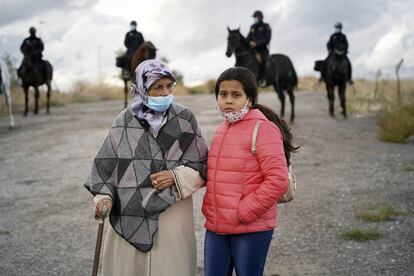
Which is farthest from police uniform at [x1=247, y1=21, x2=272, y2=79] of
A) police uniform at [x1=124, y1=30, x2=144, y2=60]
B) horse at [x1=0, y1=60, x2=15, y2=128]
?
horse at [x1=0, y1=60, x2=15, y2=128]

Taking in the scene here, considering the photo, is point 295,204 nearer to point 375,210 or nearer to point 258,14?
point 375,210

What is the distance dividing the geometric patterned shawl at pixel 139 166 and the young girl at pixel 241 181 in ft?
0.60

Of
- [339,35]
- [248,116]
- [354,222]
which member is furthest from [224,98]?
[339,35]

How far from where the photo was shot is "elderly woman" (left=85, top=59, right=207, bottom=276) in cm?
370

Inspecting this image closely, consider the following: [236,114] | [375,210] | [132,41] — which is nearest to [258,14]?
[132,41]

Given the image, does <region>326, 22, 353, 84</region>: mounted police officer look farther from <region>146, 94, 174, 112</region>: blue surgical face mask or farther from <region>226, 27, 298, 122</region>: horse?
<region>146, 94, 174, 112</region>: blue surgical face mask

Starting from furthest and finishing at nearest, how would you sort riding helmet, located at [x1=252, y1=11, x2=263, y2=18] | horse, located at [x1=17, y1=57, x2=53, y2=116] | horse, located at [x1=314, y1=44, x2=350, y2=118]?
horse, located at [x1=17, y1=57, x2=53, y2=116] → horse, located at [x1=314, y1=44, x2=350, y2=118] → riding helmet, located at [x1=252, y1=11, x2=263, y2=18]

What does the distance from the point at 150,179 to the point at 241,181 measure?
1.68 feet

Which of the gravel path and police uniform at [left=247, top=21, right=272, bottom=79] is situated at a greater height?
police uniform at [left=247, top=21, right=272, bottom=79]

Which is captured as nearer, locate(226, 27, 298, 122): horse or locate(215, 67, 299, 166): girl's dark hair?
locate(215, 67, 299, 166): girl's dark hair

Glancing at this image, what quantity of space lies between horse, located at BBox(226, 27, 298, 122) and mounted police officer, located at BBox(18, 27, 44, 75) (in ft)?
23.1

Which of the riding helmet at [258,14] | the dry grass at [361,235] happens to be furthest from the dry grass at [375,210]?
the riding helmet at [258,14]

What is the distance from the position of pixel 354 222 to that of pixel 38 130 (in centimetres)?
1070

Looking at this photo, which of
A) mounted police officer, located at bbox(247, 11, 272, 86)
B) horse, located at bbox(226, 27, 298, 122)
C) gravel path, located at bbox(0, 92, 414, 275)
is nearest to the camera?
gravel path, located at bbox(0, 92, 414, 275)
